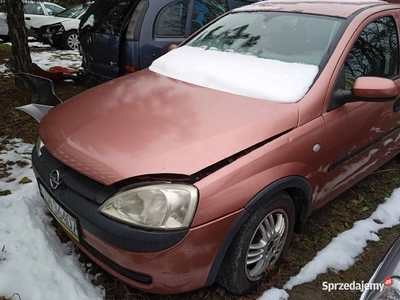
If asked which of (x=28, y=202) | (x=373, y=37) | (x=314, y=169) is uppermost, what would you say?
(x=373, y=37)

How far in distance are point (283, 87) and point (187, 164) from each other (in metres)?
0.87

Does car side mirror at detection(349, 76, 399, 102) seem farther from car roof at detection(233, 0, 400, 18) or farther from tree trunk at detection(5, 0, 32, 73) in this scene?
tree trunk at detection(5, 0, 32, 73)

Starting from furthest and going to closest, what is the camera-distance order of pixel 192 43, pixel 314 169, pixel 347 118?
pixel 192 43 < pixel 347 118 < pixel 314 169

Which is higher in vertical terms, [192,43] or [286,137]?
[192,43]

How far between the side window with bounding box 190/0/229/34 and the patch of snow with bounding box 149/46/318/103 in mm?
2029

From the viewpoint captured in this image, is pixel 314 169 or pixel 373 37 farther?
pixel 373 37

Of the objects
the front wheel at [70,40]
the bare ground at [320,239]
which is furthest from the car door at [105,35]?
the front wheel at [70,40]

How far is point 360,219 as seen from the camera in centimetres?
286

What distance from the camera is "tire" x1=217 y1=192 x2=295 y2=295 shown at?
1.81 metres

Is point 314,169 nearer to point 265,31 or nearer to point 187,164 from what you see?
point 187,164

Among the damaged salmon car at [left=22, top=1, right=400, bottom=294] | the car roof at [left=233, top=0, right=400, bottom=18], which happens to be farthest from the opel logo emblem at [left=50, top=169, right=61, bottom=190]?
the car roof at [left=233, top=0, right=400, bottom=18]

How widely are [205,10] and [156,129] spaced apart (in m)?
3.34

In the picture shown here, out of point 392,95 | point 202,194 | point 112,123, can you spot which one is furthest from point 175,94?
point 392,95
